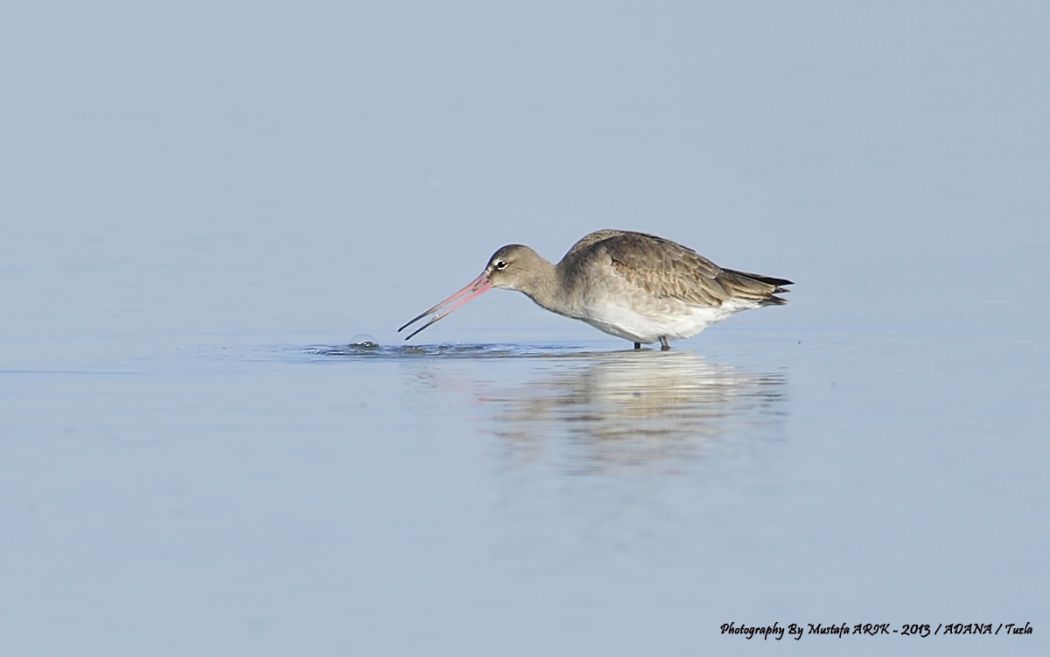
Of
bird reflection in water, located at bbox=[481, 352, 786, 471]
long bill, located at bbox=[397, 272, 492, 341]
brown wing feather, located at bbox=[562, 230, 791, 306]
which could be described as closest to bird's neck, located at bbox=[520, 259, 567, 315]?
brown wing feather, located at bbox=[562, 230, 791, 306]

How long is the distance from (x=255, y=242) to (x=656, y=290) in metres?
5.12

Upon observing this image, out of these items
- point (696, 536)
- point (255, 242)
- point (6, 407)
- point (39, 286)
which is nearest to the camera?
point (696, 536)

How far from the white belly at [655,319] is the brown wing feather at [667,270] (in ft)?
0.22

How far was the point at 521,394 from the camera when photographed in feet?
38.4

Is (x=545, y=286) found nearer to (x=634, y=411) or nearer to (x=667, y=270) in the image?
(x=667, y=270)

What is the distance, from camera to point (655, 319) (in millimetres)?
13891

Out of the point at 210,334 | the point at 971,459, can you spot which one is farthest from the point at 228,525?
the point at 210,334

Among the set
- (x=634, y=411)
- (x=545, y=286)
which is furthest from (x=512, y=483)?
(x=545, y=286)

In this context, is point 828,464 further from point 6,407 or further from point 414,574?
point 6,407

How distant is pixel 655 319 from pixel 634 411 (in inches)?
111

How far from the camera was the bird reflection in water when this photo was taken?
9906 mm

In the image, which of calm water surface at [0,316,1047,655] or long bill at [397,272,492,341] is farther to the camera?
long bill at [397,272,492,341]

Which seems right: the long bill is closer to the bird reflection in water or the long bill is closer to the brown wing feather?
the brown wing feather

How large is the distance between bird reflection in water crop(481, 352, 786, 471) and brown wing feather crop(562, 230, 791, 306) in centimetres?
69
